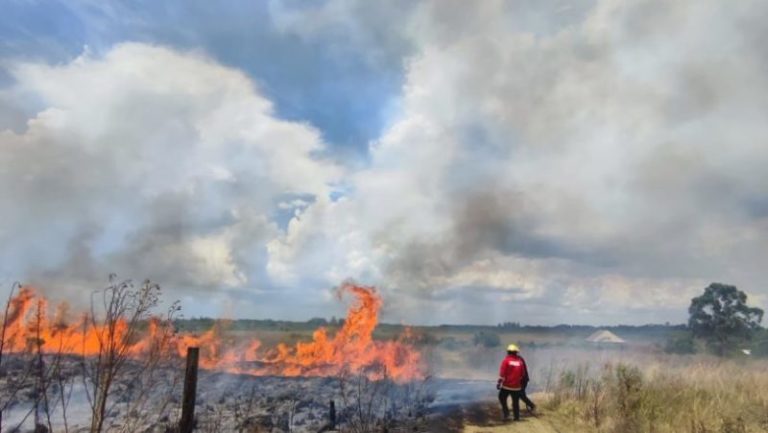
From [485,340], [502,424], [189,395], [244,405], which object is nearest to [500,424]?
[502,424]

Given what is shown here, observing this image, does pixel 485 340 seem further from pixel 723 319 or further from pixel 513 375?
pixel 513 375

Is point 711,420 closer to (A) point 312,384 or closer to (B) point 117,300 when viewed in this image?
(B) point 117,300

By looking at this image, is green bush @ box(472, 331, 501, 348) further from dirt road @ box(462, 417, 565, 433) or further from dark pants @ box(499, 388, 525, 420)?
dirt road @ box(462, 417, 565, 433)

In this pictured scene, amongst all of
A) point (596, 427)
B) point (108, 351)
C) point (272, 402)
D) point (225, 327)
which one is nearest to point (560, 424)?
point (596, 427)

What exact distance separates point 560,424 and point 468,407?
540 cm

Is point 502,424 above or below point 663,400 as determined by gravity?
below

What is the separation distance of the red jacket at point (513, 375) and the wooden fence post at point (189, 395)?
38.0 feet

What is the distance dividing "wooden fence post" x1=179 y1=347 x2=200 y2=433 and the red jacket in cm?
1157

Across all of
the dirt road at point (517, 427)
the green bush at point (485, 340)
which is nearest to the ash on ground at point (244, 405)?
the dirt road at point (517, 427)

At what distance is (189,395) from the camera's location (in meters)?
11.1

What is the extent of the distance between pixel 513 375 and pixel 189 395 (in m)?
11.8

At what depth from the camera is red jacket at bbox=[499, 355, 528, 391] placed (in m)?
18.9

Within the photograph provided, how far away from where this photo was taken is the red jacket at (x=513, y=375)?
1888cm

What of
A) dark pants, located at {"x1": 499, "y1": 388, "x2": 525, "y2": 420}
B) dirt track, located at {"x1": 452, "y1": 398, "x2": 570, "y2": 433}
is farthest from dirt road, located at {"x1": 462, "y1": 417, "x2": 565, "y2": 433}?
dark pants, located at {"x1": 499, "y1": 388, "x2": 525, "y2": 420}
